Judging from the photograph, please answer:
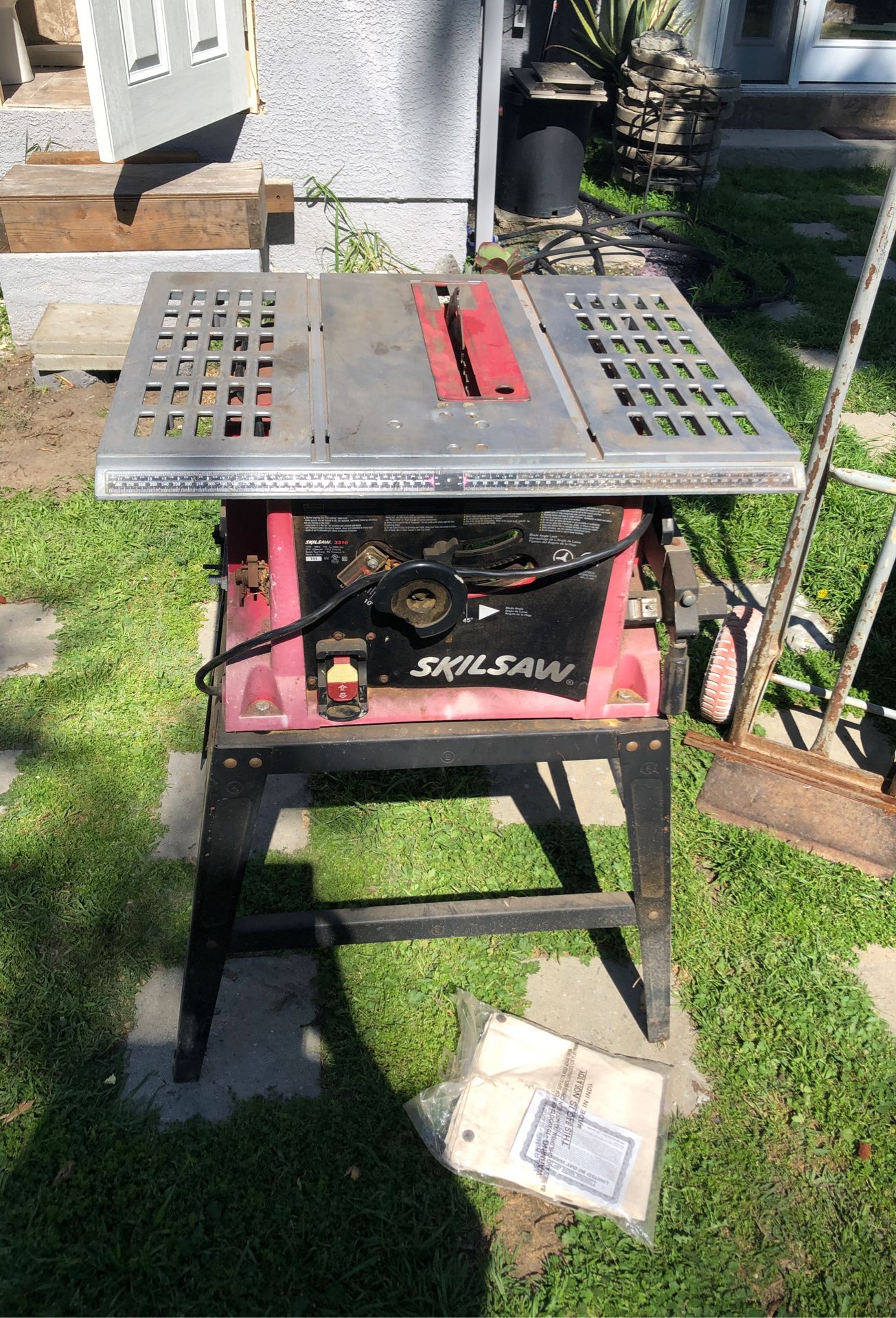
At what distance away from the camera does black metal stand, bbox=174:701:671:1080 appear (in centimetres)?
190

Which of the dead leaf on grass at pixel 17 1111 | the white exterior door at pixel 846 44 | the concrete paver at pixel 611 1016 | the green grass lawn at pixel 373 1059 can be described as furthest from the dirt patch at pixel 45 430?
the white exterior door at pixel 846 44

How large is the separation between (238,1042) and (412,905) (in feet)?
1.84

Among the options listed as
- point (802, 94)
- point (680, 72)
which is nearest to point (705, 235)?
point (680, 72)

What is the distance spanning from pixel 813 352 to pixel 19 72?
4708mm

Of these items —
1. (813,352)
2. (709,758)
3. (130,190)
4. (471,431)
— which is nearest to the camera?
(471,431)

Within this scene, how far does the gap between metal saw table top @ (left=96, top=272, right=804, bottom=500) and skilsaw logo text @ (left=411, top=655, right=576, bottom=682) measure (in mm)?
395

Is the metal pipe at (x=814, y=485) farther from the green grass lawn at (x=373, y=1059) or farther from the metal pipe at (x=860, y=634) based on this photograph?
the green grass lawn at (x=373, y=1059)

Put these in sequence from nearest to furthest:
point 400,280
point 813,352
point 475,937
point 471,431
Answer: point 471,431
point 400,280
point 475,937
point 813,352

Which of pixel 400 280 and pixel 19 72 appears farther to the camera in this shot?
pixel 19 72

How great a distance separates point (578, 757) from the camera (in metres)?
2.00

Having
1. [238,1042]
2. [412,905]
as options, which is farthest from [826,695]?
[238,1042]

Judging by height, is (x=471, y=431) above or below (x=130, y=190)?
above

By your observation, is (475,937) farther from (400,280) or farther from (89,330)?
(89,330)

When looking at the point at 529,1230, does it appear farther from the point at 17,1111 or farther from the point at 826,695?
the point at 826,695
